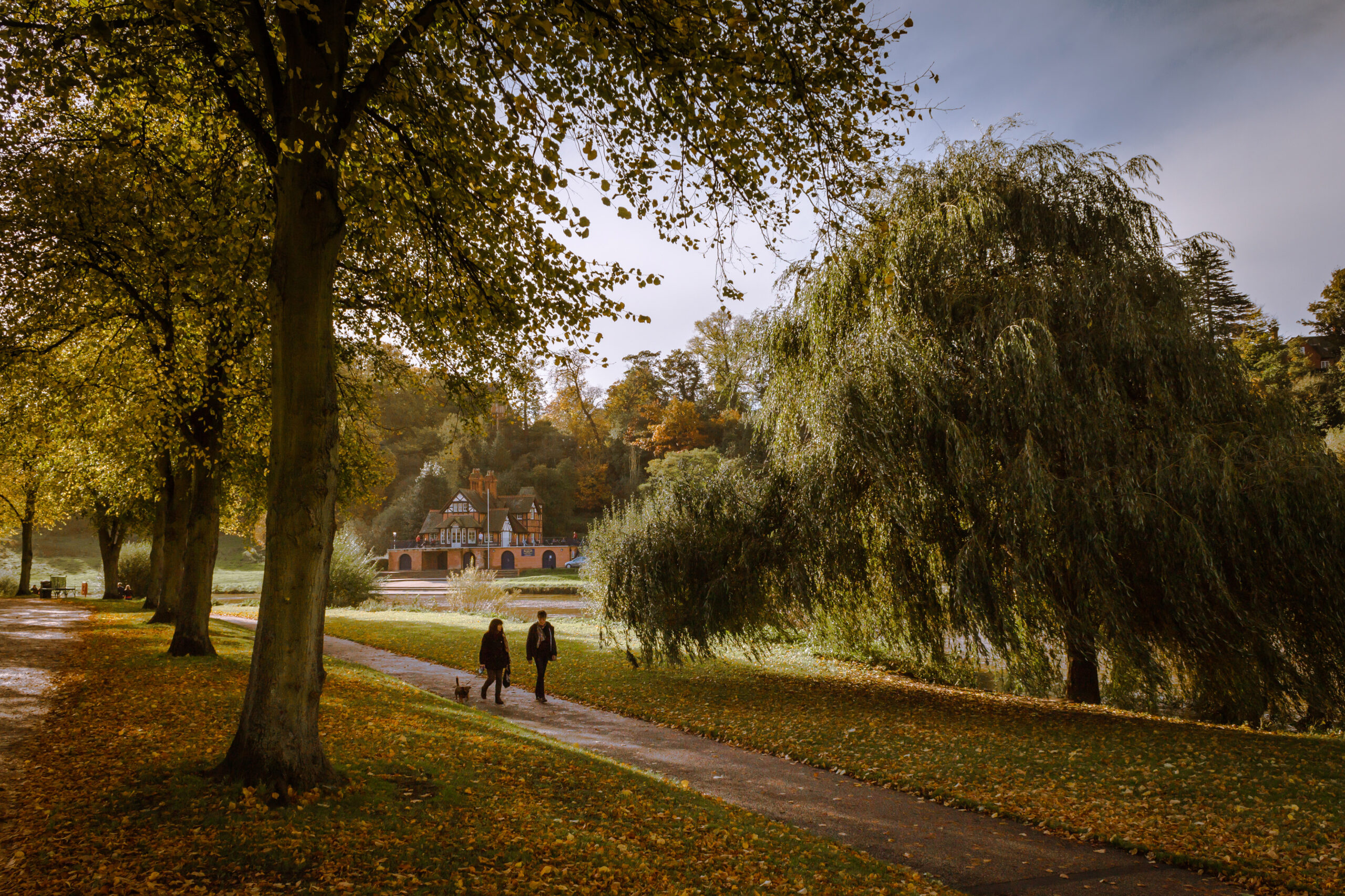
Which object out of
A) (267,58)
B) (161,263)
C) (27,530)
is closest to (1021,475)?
(267,58)

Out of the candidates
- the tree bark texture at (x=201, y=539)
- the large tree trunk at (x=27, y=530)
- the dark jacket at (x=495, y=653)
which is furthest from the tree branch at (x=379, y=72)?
the large tree trunk at (x=27, y=530)

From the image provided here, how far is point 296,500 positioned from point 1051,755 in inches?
360

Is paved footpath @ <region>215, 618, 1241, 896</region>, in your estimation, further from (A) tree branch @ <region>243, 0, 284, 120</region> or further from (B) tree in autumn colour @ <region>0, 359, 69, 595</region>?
(B) tree in autumn colour @ <region>0, 359, 69, 595</region>

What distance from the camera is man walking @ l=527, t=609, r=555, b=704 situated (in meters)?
13.0

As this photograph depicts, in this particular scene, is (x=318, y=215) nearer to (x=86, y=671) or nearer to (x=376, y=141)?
(x=376, y=141)

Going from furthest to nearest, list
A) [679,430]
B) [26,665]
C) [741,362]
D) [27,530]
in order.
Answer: [679,430]
[27,530]
[741,362]
[26,665]

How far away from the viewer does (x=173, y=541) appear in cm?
1894

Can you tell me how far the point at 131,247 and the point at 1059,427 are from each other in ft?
46.5

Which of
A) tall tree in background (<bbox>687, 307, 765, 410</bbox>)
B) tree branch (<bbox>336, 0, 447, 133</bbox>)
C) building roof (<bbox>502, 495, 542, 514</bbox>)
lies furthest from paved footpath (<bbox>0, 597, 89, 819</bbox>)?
building roof (<bbox>502, 495, 542, 514</bbox>)

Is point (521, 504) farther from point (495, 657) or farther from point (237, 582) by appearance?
point (495, 657)

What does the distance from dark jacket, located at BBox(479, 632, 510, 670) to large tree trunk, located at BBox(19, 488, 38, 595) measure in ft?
79.6

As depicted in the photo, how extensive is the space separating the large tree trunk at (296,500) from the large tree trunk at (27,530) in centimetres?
2864

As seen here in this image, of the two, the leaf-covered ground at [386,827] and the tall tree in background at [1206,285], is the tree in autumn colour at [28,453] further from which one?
the tall tree in background at [1206,285]

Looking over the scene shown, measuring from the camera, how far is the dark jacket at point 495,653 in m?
12.7
